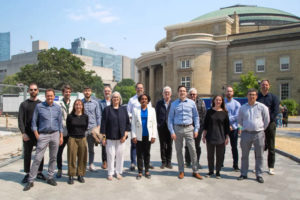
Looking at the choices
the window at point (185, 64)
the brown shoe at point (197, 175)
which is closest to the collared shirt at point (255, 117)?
the brown shoe at point (197, 175)

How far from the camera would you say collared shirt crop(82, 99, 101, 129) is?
6.49 meters

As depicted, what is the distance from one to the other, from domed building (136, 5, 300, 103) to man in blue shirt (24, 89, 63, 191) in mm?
32838

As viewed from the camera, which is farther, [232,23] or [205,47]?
[232,23]

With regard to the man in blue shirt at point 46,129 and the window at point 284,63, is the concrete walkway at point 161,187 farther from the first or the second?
the window at point 284,63

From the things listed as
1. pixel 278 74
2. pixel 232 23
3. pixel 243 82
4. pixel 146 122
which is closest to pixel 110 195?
pixel 146 122

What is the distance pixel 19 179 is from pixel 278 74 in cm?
3748

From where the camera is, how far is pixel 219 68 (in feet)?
131

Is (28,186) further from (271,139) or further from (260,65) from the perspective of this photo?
→ (260,65)

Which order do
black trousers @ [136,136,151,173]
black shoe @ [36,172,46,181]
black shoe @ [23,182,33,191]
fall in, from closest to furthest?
black shoe @ [23,182,33,191] < black shoe @ [36,172,46,181] < black trousers @ [136,136,151,173]

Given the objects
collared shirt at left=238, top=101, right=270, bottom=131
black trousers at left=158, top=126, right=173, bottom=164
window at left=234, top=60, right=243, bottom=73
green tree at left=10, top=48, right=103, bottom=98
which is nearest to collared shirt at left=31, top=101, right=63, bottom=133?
black trousers at left=158, top=126, right=173, bottom=164

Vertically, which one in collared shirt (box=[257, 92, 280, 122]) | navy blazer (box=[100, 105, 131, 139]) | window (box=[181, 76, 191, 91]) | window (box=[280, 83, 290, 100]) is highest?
window (box=[181, 76, 191, 91])

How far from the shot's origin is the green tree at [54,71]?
4553 cm

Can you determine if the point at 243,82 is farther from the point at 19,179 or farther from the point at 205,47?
the point at 19,179

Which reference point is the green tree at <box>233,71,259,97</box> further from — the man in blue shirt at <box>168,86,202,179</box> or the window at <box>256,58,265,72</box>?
the man in blue shirt at <box>168,86,202,179</box>
